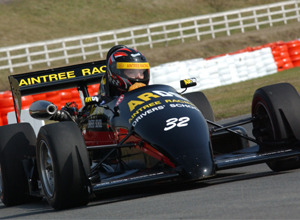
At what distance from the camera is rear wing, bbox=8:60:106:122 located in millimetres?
8023

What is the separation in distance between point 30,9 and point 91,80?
40.2 metres

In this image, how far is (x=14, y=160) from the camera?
20.9 feet

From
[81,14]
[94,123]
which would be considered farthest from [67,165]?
[81,14]

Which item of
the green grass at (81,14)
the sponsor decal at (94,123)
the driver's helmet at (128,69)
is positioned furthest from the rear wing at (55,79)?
the green grass at (81,14)

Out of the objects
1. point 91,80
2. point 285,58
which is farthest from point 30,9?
point 91,80

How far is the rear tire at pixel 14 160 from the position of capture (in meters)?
6.32

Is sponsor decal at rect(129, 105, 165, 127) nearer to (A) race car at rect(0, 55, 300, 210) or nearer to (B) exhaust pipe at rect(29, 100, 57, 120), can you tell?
(A) race car at rect(0, 55, 300, 210)

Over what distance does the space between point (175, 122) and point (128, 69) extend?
5.05ft

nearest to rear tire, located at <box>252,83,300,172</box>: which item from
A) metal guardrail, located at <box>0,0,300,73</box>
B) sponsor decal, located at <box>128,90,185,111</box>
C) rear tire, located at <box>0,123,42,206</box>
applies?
sponsor decal, located at <box>128,90,185,111</box>

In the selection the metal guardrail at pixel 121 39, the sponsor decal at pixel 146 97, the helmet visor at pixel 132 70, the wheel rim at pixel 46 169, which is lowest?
the wheel rim at pixel 46 169

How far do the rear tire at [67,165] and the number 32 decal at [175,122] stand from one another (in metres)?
0.86

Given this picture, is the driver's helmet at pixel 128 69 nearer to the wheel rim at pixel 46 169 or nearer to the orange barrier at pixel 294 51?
the wheel rim at pixel 46 169

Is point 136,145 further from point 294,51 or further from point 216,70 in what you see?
point 294,51

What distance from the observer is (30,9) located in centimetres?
4669
